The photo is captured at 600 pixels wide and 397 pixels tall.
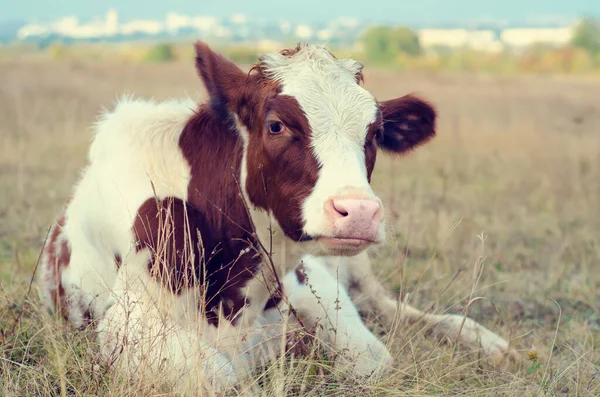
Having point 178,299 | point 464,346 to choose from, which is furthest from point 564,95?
point 178,299

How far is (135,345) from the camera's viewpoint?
14.3 feet

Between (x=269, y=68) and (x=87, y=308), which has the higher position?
(x=269, y=68)

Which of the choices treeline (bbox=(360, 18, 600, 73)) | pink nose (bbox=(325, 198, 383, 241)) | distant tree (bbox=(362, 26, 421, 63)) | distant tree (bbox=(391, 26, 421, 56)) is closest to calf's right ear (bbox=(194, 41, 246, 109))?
pink nose (bbox=(325, 198, 383, 241))

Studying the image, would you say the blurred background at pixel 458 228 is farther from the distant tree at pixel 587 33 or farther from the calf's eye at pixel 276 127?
the distant tree at pixel 587 33

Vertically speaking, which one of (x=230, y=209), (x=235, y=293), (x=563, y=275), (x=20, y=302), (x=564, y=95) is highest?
(x=230, y=209)

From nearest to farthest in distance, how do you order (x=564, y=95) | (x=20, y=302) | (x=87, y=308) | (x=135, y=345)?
(x=135, y=345)
(x=87, y=308)
(x=20, y=302)
(x=564, y=95)

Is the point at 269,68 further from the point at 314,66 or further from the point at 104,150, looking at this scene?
the point at 104,150

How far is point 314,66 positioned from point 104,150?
4.38 ft

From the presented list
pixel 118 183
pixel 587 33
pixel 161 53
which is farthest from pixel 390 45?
pixel 118 183

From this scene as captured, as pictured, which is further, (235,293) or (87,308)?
(87,308)

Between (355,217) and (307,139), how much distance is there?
0.57 m

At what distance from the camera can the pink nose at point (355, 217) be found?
392 centimetres

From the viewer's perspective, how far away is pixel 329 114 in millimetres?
4352

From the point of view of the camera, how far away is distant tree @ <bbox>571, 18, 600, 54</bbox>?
7856 centimetres
